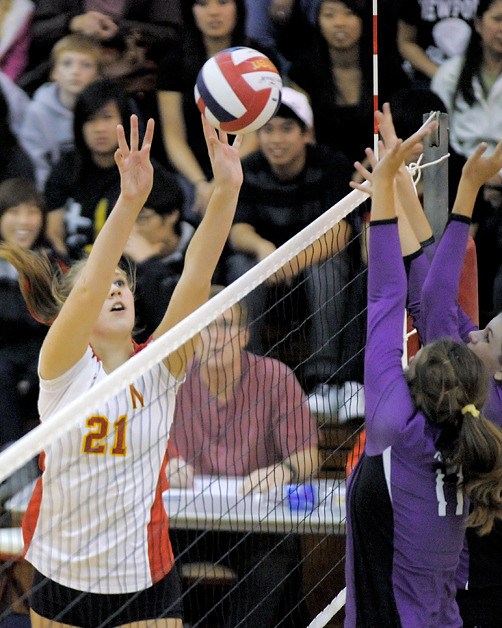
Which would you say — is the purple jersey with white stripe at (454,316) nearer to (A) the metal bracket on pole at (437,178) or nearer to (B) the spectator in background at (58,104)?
(A) the metal bracket on pole at (437,178)

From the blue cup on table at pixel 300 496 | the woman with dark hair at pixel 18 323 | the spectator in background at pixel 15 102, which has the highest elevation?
the spectator in background at pixel 15 102

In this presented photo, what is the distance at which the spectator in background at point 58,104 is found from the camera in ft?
20.6

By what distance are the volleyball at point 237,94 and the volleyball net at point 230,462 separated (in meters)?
0.53

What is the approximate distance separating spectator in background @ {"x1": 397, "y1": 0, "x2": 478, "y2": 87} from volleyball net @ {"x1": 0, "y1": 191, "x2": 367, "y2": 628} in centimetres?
115

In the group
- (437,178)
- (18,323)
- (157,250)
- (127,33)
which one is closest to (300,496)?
(437,178)

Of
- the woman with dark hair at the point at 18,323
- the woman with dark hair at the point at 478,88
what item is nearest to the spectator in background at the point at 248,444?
the woman with dark hair at the point at 18,323

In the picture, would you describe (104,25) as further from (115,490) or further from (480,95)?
(115,490)

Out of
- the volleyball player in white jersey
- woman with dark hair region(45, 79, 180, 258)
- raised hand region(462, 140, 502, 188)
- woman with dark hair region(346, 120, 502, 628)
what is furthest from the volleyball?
woman with dark hair region(45, 79, 180, 258)

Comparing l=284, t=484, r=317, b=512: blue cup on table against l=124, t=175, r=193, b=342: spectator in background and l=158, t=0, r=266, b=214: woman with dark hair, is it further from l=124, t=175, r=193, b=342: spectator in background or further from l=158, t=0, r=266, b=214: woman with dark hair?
l=158, t=0, r=266, b=214: woman with dark hair

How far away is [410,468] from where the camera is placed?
3.09 m

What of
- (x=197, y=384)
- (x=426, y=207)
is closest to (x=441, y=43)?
(x=426, y=207)

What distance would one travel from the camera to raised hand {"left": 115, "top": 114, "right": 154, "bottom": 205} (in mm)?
3328

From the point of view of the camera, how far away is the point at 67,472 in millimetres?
3500

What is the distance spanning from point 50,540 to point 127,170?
1167 mm
